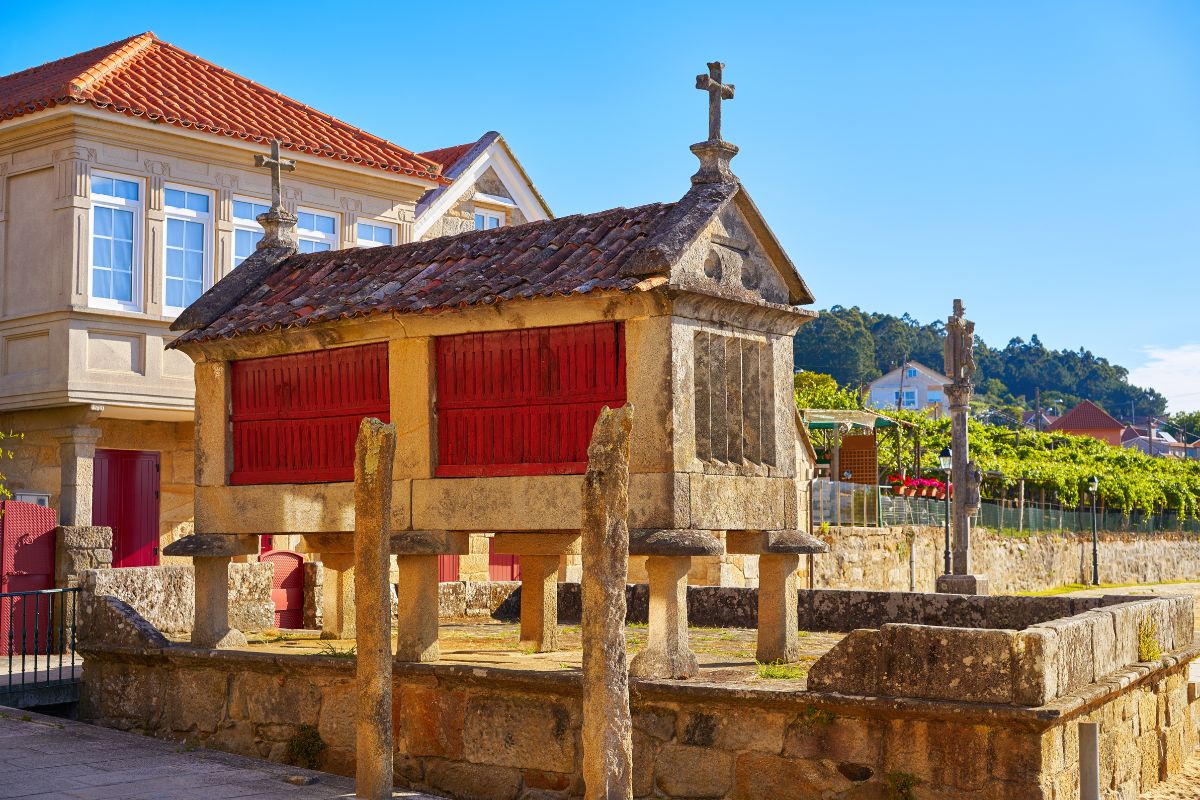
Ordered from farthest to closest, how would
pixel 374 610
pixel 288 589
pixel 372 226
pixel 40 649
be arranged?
pixel 372 226 < pixel 288 589 < pixel 40 649 < pixel 374 610

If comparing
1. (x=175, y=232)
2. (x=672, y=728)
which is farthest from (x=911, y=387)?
(x=672, y=728)

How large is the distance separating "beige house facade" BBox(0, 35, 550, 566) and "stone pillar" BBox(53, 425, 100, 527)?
16 millimetres

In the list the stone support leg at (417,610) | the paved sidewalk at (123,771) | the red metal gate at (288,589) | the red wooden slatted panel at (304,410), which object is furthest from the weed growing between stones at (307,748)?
the red metal gate at (288,589)

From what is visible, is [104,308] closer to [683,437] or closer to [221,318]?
[221,318]

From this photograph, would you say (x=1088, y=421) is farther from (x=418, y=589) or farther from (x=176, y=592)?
(x=418, y=589)

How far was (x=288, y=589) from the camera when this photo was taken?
1570 centimetres

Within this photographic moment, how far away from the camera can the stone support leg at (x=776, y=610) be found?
33.7ft

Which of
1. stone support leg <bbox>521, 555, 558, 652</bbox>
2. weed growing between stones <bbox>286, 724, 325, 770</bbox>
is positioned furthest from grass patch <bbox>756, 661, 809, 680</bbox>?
weed growing between stones <bbox>286, 724, 325, 770</bbox>

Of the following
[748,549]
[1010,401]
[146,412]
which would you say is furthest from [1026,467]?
[1010,401]

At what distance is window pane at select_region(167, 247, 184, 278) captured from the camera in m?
16.9

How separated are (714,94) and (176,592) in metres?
7.15

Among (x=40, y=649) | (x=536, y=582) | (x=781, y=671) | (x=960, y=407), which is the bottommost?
(x=40, y=649)

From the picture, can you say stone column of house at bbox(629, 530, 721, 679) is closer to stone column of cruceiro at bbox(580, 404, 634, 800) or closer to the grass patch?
the grass patch

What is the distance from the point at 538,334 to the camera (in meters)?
9.93
